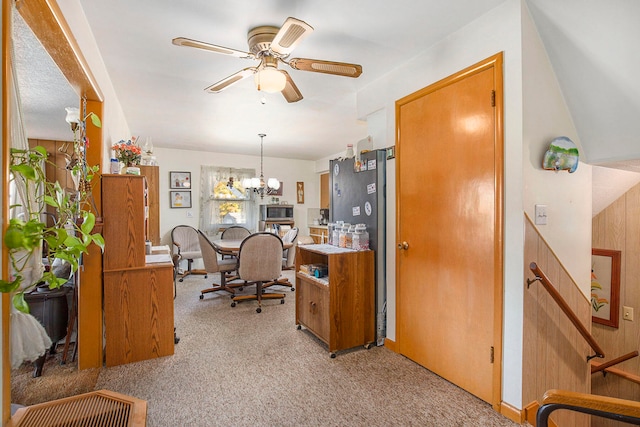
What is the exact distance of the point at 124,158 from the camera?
2.81m

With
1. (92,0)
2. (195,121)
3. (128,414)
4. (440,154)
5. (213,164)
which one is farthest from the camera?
(213,164)

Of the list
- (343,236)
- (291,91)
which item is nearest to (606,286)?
(343,236)

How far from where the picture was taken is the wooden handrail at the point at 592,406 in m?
0.92

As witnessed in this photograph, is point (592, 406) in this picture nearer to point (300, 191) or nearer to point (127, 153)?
point (127, 153)

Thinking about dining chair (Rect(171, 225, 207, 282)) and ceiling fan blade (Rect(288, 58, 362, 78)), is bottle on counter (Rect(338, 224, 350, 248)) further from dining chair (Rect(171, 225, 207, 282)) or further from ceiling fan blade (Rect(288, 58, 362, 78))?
dining chair (Rect(171, 225, 207, 282))

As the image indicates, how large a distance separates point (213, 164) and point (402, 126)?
468cm

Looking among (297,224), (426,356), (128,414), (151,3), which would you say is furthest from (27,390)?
(297,224)

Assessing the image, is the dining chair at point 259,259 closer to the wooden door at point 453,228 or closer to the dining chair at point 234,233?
the wooden door at point 453,228

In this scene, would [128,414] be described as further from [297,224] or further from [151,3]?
[297,224]

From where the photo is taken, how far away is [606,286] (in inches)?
126

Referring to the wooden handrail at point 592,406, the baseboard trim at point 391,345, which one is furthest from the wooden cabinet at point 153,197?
the wooden handrail at point 592,406

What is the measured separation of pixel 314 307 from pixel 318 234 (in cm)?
408

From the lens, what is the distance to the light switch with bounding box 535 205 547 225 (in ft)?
6.22

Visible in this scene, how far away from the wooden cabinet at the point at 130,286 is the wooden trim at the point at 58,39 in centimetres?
70
